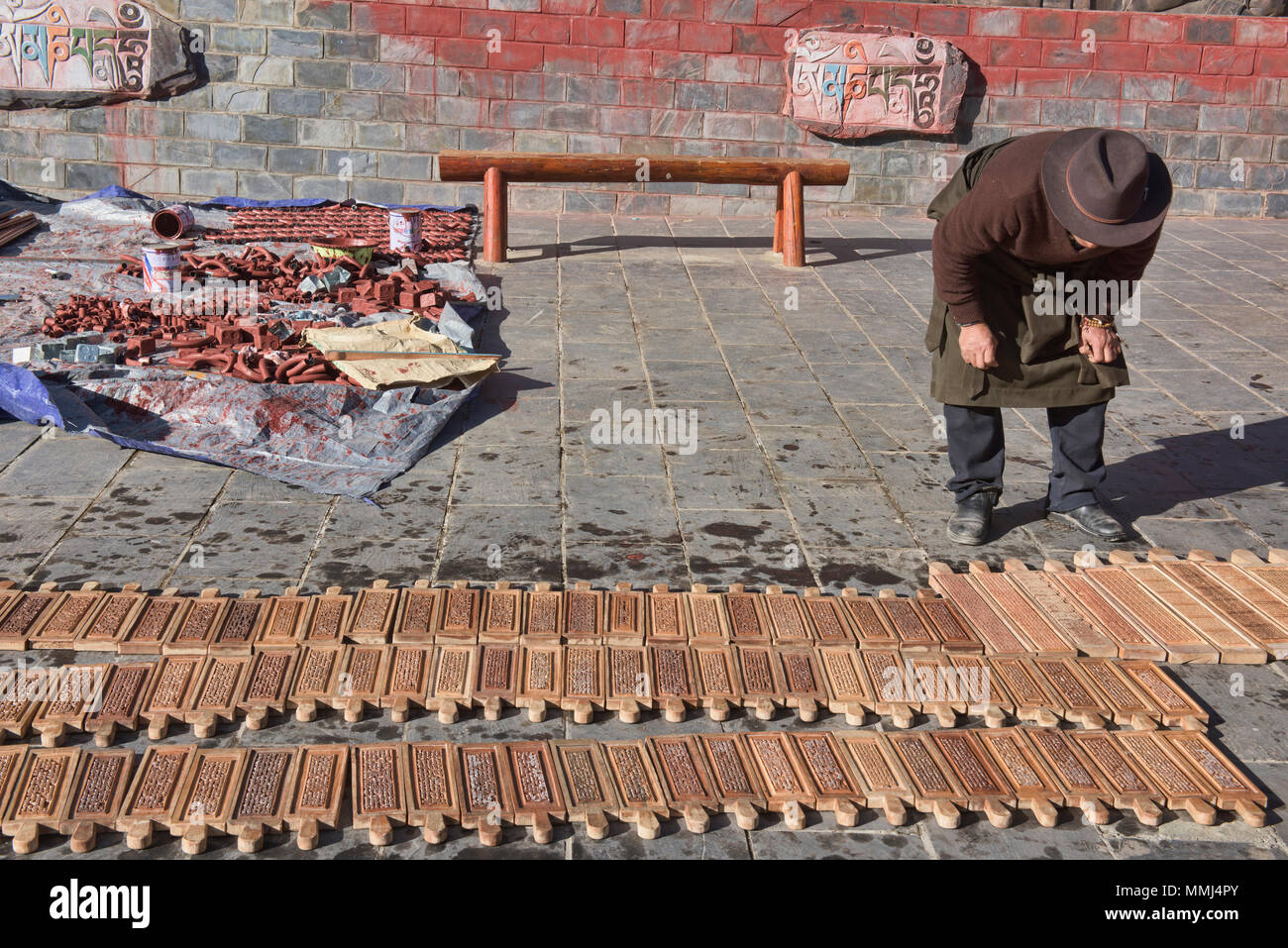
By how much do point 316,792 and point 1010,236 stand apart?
3.27m

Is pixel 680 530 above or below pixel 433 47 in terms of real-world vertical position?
below

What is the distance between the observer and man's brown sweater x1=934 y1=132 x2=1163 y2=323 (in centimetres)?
446

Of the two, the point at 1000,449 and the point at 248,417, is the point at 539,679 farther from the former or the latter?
the point at 248,417

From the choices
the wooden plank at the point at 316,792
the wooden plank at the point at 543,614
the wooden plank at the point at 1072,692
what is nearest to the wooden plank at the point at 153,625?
the wooden plank at the point at 316,792

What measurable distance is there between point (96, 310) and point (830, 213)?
7.40 meters

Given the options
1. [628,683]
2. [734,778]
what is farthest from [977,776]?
[628,683]

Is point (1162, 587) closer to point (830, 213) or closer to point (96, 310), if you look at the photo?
point (96, 310)

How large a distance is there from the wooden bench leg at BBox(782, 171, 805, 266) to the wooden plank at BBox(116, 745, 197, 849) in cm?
747

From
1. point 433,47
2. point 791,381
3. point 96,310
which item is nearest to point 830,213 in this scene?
point 433,47

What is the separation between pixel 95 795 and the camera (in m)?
3.38

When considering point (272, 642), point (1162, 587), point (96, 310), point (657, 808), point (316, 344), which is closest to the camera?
point (657, 808)

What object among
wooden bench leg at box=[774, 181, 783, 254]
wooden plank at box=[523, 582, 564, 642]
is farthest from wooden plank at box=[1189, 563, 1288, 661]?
wooden bench leg at box=[774, 181, 783, 254]

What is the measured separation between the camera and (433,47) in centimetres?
1151

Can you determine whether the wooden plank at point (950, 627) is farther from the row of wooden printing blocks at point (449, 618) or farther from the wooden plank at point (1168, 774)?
the wooden plank at point (1168, 774)
